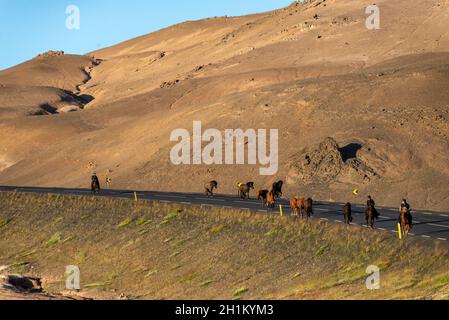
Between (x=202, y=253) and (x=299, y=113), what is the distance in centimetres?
4522

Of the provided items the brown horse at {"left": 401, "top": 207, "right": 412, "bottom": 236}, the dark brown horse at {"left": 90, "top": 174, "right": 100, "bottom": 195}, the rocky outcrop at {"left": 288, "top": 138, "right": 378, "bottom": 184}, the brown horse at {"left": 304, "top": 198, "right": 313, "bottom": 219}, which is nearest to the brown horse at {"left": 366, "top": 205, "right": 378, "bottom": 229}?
the brown horse at {"left": 401, "top": 207, "right": 412, "bottom": 236}

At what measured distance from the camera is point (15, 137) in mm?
136125

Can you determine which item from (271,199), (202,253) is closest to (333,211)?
(271,199)

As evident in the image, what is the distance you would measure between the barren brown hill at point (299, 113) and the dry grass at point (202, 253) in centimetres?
1870

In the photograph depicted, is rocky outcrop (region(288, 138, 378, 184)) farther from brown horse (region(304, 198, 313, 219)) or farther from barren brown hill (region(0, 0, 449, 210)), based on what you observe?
brown horse (region(304, 198, 313, 219))

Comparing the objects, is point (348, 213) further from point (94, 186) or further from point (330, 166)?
point (330, 166)

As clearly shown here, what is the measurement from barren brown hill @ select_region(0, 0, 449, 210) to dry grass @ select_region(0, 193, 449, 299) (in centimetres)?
1870

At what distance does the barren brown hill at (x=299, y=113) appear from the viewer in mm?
80188

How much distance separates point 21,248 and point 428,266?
109ft

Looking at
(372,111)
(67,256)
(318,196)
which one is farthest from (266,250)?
(372,111)

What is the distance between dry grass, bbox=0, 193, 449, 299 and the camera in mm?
40250

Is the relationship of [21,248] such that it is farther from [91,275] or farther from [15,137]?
[15,137]

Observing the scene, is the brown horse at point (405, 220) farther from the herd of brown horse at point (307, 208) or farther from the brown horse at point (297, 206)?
the brown horse at point (297, 206)

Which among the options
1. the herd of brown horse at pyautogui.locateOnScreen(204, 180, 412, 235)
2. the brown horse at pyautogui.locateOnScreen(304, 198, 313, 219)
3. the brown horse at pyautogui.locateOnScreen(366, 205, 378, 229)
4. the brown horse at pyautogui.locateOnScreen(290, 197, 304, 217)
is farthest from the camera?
the brown horse at pyautogui.locateOnScreen(290, 197, 304, 217)
